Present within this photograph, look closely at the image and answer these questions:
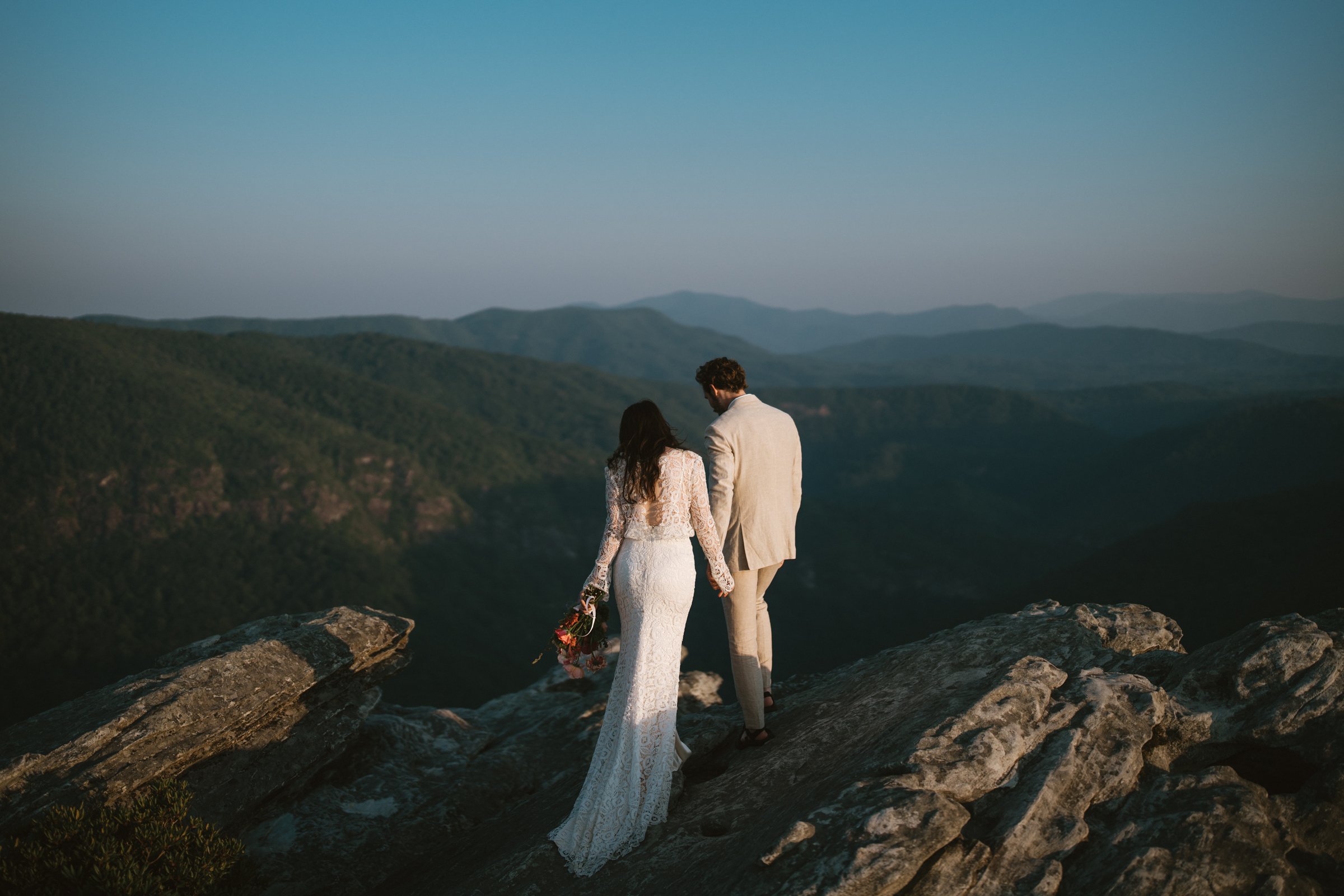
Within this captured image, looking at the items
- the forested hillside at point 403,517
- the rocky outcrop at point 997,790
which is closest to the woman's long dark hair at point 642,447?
the rocky outcrop at point 997,790

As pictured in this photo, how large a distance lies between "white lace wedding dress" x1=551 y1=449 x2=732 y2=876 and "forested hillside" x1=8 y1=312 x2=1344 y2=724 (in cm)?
3373

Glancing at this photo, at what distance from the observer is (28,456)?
6450 cm

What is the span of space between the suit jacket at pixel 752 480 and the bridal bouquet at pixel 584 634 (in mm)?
1227

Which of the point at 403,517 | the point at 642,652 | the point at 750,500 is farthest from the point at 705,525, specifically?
the point at 403,517

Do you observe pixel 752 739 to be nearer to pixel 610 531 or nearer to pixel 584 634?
pixel 584 634

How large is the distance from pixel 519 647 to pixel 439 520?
20.6 m

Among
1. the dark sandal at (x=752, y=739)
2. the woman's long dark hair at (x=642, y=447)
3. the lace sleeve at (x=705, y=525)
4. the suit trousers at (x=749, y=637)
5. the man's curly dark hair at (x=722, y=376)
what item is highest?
the man's curly dark hair at (x=722, y=376)

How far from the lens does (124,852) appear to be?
6246 millimetres

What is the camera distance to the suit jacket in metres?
6.52

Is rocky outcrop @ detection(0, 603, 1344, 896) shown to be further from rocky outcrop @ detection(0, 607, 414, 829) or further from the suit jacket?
the suit jacket

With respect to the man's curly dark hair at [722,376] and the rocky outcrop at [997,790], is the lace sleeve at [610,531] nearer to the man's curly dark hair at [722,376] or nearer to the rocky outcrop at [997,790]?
the man's curly dark hair at [722,376]

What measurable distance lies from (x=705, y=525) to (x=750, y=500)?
60cm

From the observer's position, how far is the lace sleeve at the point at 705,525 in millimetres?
6141

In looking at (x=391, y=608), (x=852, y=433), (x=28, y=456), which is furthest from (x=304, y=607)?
(x=852, y=433)
